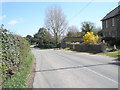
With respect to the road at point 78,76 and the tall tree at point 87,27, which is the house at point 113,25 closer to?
the road at point 78,76

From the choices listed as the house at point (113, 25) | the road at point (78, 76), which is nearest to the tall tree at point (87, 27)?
the house at point (113, 25)

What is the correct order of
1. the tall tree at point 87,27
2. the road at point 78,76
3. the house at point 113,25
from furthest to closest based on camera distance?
the tall tree at point 87,27, the house at point 113,25, the road at point 78,76

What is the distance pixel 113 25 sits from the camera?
42.2 meters

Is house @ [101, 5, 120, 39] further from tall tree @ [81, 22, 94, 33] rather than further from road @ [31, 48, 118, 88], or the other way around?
tall tree @ [81, 22, 94, 33]

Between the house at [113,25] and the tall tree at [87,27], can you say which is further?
the tall tree at [87,27]

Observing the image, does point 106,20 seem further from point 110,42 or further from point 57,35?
point 57,35

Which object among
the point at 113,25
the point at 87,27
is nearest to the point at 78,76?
the point at 113,25

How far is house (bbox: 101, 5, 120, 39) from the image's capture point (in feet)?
130

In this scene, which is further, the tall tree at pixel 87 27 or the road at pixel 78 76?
the tall tree at pixel 87 27

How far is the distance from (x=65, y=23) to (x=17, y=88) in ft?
215

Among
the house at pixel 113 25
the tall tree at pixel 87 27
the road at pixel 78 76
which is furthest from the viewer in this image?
the tall tree at pixel 87 27

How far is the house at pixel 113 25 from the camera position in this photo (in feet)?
130

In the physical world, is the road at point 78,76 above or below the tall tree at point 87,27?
below

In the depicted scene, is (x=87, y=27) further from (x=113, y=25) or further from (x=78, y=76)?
(x=78, y=76)
